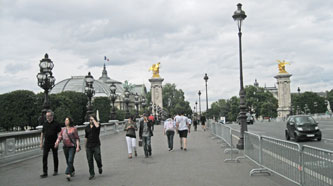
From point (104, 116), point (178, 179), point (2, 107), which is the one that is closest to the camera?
point (178, 179)

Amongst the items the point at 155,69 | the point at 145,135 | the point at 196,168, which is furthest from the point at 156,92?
the point at 196,168

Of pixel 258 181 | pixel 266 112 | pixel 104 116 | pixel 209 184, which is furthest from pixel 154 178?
pixel 266 112

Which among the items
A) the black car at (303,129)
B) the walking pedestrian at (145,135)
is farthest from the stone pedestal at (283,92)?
the walking pedestrian at (145,135)

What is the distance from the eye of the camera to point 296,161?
23.1 feet

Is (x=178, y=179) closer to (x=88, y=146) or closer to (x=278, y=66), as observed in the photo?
→ (x=88, y=146)

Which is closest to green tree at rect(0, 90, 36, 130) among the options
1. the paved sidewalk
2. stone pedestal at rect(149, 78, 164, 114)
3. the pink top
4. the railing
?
the railing

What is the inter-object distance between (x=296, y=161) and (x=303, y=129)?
545 inches

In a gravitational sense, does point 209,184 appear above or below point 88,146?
below

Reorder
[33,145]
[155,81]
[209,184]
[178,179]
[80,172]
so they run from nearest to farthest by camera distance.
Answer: [209,184] → [178,179] → [80,172] → [33,145] → [155,81]

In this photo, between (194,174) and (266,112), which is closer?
(194,174)

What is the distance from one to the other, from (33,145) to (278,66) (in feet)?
409

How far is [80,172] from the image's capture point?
1140 cm

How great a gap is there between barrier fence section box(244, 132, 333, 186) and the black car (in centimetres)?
1059

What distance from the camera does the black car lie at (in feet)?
64.8
